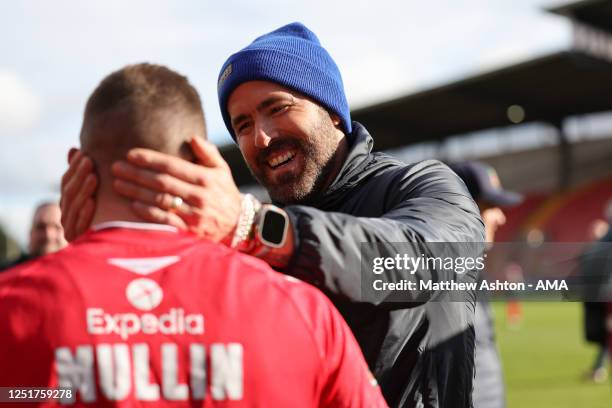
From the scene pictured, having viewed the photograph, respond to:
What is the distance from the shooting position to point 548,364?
13180 millimetres

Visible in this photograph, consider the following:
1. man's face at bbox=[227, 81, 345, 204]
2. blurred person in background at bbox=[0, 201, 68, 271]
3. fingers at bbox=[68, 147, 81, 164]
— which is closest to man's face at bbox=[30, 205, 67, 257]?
blurred person in background at bbox=[0, 201, 68, 271]

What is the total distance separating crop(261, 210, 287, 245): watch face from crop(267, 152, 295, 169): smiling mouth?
3.13 ft

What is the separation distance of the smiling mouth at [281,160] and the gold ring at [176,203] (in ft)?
3.76

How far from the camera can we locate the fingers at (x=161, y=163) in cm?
147

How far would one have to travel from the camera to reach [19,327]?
140cm

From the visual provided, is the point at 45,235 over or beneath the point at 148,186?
beneath

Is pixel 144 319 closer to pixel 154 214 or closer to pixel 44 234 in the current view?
pixel 154 214

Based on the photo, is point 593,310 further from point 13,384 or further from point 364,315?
point 13,384

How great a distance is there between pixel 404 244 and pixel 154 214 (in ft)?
1.64

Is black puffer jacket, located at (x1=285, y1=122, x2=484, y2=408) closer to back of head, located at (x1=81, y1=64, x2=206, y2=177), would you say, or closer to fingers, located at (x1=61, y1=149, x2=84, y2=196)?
back of head, located at (x1=81, y1=64, x2=206, y2=177)

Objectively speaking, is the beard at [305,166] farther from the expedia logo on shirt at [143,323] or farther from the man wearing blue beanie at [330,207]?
the expedia logo on shirt at [143,323]

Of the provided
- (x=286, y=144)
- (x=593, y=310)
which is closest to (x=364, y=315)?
(x=286, y=144)

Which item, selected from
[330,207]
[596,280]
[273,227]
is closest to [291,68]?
[330,207]

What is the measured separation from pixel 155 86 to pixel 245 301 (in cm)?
42
